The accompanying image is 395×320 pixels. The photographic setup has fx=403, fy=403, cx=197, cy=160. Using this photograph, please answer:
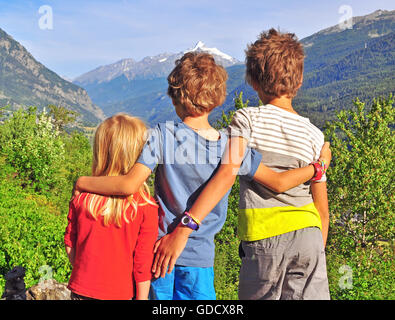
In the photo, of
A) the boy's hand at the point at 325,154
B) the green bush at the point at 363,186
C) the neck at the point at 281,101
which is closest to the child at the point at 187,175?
the boy's hand at the point at 325,154

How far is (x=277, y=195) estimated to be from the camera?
92.5 inches

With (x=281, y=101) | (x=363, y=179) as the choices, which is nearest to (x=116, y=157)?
(x=281, y=101)

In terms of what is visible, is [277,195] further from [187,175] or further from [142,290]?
[142,290]

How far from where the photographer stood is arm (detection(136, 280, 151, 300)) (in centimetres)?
231

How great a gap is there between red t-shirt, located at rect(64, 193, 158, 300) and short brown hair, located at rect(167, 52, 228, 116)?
0.62m

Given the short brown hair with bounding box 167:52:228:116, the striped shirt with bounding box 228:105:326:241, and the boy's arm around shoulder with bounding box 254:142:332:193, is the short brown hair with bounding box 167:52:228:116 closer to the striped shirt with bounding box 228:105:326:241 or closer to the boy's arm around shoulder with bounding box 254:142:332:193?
the striped shirt with bounding box 228:105:326:241

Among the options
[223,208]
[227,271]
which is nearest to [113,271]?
[223,208]

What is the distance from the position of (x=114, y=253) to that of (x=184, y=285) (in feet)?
1.47

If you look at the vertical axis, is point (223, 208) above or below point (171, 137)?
below

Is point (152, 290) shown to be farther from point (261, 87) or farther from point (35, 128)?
point (35, 128)

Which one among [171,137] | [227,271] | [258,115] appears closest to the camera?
[171,137]

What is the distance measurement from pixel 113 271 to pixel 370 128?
113ft

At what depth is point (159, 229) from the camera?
2355mm

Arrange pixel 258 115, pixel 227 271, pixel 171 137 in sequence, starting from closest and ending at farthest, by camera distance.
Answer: pixel 171 137 → pixel 258 115 → pixel 227 271
